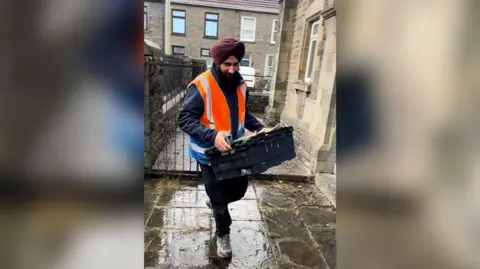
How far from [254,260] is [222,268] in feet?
1.06

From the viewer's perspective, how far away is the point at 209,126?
257 centimetres

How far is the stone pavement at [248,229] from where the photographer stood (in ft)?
9.85

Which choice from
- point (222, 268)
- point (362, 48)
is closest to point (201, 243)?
point (222, 268)

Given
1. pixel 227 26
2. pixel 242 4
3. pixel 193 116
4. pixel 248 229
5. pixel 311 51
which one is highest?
pixel 242 4

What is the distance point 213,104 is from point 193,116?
18 cm

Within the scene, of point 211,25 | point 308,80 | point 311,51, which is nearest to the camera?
point 308,80

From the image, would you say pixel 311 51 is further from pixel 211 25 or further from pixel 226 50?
pixel 211 25

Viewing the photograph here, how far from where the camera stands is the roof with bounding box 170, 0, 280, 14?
22797mm

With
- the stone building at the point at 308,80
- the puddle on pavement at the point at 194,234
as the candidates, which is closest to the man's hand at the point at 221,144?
the puddle on pavement at the point at 194,234

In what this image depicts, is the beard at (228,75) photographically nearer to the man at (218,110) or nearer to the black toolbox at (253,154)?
the man at (218,110)

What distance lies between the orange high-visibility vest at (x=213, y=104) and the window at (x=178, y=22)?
73.2 feet

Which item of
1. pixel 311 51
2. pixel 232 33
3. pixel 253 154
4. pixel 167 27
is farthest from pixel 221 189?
pixel 167 27

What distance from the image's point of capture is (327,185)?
15.6 ft

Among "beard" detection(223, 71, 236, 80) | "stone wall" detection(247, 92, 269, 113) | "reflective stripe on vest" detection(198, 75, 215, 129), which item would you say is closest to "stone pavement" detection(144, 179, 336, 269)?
"reflective stripe on vest" detection(198, 75, 215, 129)
